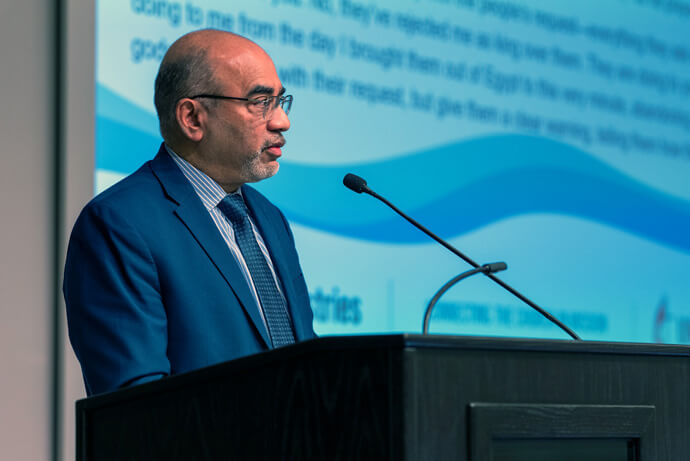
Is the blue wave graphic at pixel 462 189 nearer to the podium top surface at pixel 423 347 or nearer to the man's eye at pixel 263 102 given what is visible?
the man's eye at pixel 263 102

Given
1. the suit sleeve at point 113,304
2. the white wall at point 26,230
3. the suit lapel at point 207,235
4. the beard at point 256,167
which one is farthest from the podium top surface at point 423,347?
the white wall at point 26,230

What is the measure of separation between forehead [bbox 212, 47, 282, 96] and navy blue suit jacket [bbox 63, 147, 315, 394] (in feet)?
0.82

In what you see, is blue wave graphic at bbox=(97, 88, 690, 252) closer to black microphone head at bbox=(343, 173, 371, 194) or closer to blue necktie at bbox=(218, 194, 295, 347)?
blue necktie at bbox=(218, 194, 295, 347)

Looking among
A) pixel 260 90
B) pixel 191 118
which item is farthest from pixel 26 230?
pixel 260 90

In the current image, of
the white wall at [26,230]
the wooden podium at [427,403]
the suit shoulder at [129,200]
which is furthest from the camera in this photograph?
the white wall at [26,230]

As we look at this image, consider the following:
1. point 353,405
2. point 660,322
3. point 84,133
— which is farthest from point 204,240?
point 660,322

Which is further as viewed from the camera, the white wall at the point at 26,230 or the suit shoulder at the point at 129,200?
the white wall at the point at 26,230

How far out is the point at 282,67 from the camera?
2859 mm

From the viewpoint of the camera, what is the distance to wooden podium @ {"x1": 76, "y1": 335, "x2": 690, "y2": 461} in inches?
41.2

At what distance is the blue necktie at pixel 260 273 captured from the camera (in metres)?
1.80

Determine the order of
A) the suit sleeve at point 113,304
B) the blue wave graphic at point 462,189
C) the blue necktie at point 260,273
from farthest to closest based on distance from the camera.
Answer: the blue wave graphic at point 462,189 < the blue necktie at point 260,273 < the suit sleeve at point 113,304

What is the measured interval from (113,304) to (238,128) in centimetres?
51

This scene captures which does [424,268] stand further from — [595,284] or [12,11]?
[12,11]

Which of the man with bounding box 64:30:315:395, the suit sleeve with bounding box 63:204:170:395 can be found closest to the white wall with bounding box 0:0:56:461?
the man with bounding box 64:30:315:395
